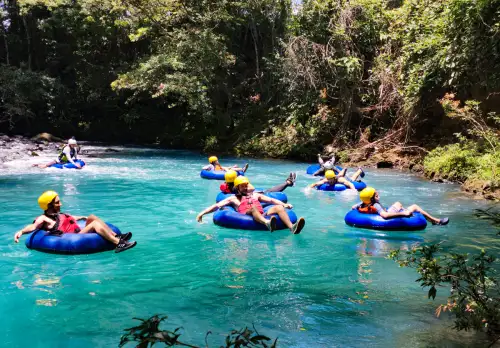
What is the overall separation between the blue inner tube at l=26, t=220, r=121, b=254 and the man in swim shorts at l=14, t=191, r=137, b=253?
9 cm

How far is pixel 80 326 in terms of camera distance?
15.3ft

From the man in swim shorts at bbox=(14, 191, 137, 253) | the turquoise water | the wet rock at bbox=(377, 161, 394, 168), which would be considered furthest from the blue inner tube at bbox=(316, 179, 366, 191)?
the man in swim shorts at bbox=(14, 191, 137, 253)

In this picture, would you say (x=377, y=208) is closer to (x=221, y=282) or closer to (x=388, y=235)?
(x=388, y=235)

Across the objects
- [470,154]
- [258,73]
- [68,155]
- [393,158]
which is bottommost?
[68,155]

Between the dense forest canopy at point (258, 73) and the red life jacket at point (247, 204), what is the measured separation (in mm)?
5688

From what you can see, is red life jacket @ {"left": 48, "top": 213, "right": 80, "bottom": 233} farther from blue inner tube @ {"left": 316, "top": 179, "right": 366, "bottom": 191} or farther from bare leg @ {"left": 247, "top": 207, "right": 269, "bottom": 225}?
blue inner tube @ {"left": 316, "top": 179, "right": 366, "bottom": 191}

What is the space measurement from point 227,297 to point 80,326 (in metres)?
1.58

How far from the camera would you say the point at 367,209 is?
8.71 meters

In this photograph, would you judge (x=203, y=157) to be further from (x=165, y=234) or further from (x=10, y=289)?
(x=10, y=289)

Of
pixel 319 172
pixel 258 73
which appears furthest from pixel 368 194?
pixel 258 73

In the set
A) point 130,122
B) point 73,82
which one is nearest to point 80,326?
point 130,122

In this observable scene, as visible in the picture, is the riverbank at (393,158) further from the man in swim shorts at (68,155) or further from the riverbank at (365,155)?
the man in swim shorts at (68,155)

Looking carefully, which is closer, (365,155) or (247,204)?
(247,204)

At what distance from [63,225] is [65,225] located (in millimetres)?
27
